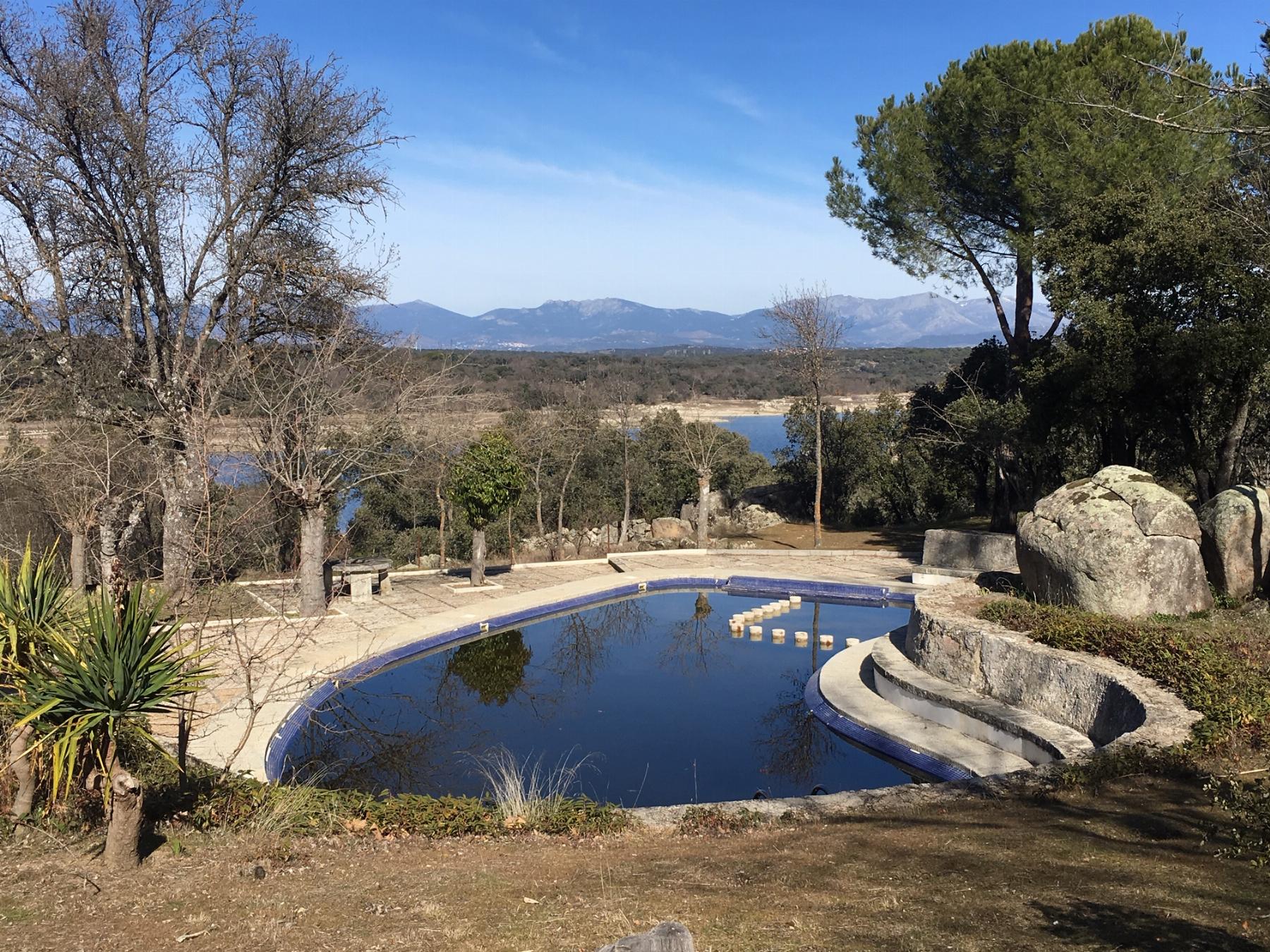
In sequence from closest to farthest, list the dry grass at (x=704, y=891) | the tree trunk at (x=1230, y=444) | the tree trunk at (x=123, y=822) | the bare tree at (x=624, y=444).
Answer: the dry grass at (x=704, y=891)
the tree trunk at (x=123, y=822)
the tree trunk at (x=1230, y=444)
the bare tree at (x=624, y=444)

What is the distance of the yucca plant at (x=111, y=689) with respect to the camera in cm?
509

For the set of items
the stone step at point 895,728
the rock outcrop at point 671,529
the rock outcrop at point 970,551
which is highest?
the rock outcrop at point 970,551

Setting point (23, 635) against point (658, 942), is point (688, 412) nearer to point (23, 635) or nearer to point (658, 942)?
point (23, 635)

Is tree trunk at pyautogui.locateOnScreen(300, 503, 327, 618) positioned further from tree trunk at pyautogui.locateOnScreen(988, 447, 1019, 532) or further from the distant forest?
the distant forest

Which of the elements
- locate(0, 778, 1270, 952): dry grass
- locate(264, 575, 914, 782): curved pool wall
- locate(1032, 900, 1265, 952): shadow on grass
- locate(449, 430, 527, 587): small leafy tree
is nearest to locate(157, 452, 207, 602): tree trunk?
locate(264, 575, 914, 782): curved pool wall

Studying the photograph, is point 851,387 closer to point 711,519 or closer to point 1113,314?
point 711,519

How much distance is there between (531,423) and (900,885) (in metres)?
25.9

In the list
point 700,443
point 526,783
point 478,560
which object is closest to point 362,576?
point 478,560

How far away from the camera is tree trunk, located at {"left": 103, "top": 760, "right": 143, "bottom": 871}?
5008 millimetres

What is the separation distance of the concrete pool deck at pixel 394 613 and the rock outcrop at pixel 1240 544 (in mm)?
5853

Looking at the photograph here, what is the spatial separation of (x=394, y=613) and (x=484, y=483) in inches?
111

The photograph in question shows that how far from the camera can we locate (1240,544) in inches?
448

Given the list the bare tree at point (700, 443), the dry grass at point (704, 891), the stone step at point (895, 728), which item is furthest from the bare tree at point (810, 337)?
the dry grass at point (704, 891)

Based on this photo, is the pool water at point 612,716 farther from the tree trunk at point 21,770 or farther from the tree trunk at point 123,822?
the tree trunk at point 123,822
